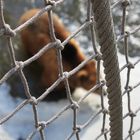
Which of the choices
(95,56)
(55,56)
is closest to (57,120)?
(55,56)

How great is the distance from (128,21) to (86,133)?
78 centimetres

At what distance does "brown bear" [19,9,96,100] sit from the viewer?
1686 mm

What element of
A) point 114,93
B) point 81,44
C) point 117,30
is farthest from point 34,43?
point 114,93

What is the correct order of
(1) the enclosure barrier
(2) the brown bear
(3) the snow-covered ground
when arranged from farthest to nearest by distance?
(2) the brown bear, (3) the snow-covered ground, (1) the enclosure barrier

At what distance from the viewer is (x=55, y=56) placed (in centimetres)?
174

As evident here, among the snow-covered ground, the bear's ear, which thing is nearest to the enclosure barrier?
the snow-covered ground

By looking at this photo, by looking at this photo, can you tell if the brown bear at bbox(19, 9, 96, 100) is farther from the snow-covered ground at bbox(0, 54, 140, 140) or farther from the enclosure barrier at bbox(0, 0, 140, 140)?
the enclosure barrier at bbox(0, 0, 140, 140)

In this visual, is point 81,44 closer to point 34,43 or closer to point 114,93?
point 34,43

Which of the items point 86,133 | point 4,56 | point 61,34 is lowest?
point 86,133

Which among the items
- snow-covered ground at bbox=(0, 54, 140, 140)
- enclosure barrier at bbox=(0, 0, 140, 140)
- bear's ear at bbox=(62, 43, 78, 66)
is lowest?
enclosure barrier at bbox=(0, 0, 140, 140)

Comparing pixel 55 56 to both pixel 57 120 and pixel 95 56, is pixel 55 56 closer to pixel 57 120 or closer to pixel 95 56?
pixel 57 120

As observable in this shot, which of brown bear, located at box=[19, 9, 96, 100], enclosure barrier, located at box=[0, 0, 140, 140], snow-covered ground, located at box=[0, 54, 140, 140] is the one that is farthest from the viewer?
brown bear, located at box=[19, 9, 96, 100]

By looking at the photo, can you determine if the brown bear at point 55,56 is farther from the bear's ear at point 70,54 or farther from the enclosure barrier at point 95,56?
the enclosure barrier at point 95,56

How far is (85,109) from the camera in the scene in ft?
5.62
